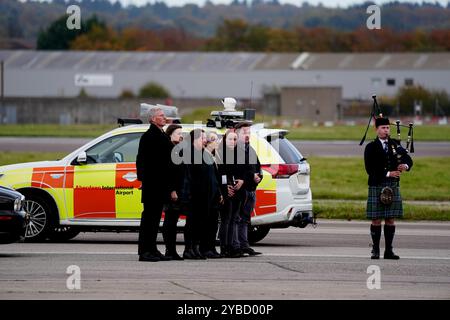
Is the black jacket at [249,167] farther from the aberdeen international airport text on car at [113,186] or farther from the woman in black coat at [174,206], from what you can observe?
the aberdeen international airport text on car at [113,186]

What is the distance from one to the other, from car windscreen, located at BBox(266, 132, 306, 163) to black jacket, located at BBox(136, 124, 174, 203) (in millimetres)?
2897

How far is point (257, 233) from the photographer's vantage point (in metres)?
17.1

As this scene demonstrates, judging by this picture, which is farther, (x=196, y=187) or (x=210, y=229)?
(x=210, y=229)

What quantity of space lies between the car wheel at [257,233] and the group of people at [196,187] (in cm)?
155

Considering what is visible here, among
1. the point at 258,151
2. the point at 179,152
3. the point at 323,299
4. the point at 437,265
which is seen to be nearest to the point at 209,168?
the point at 179,152

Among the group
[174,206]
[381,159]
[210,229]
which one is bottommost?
[210,229]

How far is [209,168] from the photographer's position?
47.9 ft

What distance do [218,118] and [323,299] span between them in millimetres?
6084

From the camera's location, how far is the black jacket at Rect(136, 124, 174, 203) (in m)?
14.0

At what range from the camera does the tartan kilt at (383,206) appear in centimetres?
1448

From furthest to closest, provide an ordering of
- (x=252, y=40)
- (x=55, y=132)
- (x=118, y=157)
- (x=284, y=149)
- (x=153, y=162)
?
(x=252, y=40) < (x=55, y=132) < (x=284, y=149) < (x=118, y=157) < (x=153, y=162)

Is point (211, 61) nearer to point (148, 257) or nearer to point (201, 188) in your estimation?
point (201, 188)

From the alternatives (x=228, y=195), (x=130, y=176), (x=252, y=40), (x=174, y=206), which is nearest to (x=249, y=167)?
(x=228, y=195)

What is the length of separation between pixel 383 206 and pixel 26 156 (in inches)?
905
